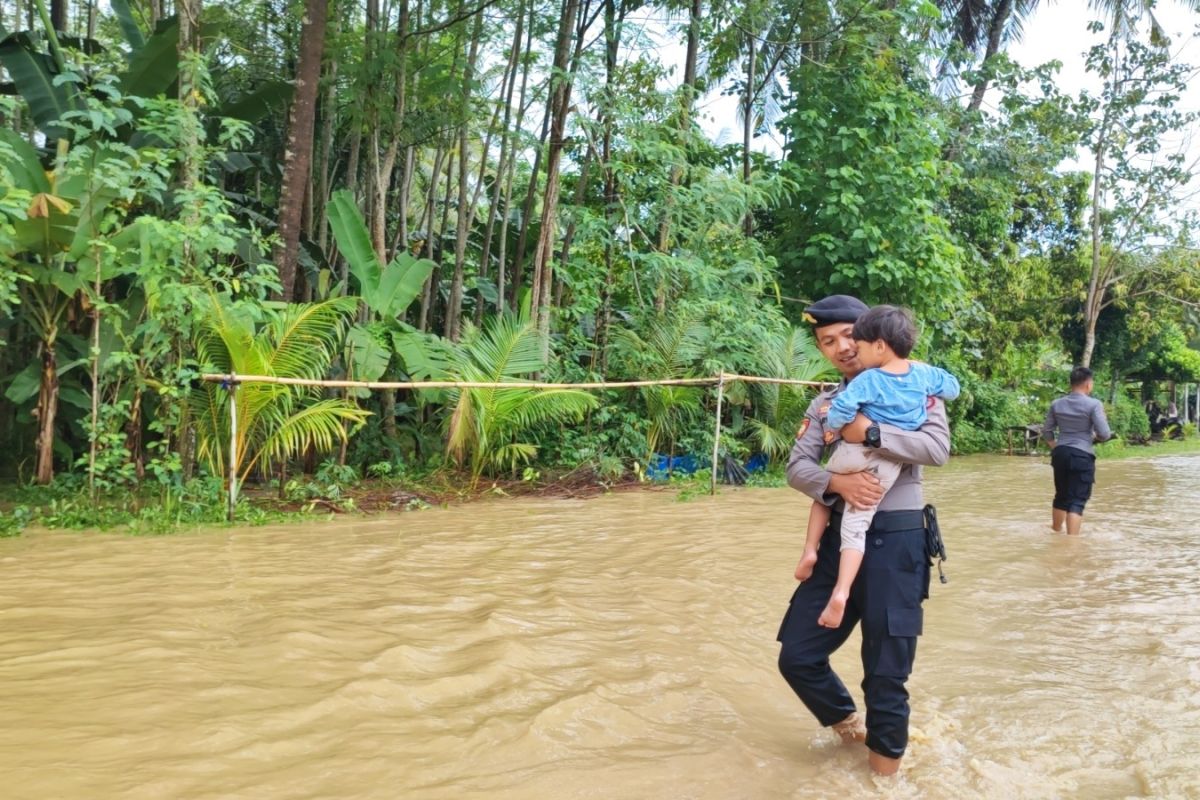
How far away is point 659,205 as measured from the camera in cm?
1029

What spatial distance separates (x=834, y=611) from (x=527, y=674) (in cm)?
131

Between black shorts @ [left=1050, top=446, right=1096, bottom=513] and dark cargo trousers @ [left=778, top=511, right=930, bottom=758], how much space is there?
207 inches

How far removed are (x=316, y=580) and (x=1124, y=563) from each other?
5546 mm

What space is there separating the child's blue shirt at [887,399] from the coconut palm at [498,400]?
19.5 ft

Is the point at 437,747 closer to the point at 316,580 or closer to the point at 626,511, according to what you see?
the point at 316,580

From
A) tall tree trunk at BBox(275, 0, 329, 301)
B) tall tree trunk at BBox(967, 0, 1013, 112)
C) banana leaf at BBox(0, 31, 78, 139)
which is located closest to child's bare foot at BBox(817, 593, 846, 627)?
tall tree trunk at BBox(275, 0, 329, 301)

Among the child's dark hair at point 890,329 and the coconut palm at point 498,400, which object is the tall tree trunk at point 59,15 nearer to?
the coconut palm at point 498,400

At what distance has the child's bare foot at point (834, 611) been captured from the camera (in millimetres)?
2467

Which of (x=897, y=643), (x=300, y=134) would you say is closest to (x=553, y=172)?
(x=300, y=134)

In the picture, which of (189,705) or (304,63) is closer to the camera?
(189,705)

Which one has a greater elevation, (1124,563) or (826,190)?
(826,190)

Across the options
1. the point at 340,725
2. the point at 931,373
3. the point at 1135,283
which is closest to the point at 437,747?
the point at 340,725

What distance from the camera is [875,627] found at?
8.11 ft

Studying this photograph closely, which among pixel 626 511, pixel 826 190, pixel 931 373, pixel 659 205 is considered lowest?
pixel 626 511
